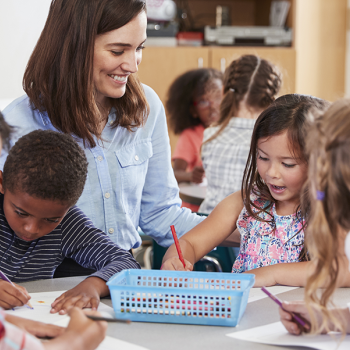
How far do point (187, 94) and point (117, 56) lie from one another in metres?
1.97

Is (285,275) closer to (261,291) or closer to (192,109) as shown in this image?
(261,291)

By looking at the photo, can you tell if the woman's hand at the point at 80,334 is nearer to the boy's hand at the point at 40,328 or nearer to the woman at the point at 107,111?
the boy's hand at the point at 40,328

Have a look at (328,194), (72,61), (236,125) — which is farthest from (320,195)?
(236,125)

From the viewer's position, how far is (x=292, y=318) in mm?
839

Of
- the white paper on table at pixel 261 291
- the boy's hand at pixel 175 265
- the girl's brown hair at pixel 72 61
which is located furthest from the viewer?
the girl's brown hair at pixel 72 61

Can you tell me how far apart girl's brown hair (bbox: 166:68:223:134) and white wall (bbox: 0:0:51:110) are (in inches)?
53.9

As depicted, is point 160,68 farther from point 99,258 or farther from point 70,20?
point 99,258

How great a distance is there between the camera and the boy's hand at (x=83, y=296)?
0.94m

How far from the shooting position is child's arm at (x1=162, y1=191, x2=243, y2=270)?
4.36 ft

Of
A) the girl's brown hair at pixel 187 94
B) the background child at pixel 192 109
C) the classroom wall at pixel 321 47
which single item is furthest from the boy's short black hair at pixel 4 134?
the classroom wall at pixel 321 47

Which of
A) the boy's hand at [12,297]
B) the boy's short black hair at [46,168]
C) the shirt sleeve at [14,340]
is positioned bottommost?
the boy's hand at [12,297]

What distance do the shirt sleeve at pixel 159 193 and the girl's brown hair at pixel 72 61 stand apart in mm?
222

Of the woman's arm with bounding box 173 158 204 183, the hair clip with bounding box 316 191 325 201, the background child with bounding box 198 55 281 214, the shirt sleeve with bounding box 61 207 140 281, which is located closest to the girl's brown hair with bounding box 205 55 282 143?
the background child with bounding box 198 55 281 214

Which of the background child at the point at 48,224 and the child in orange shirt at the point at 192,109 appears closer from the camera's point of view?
the background child at the point at 48,224
